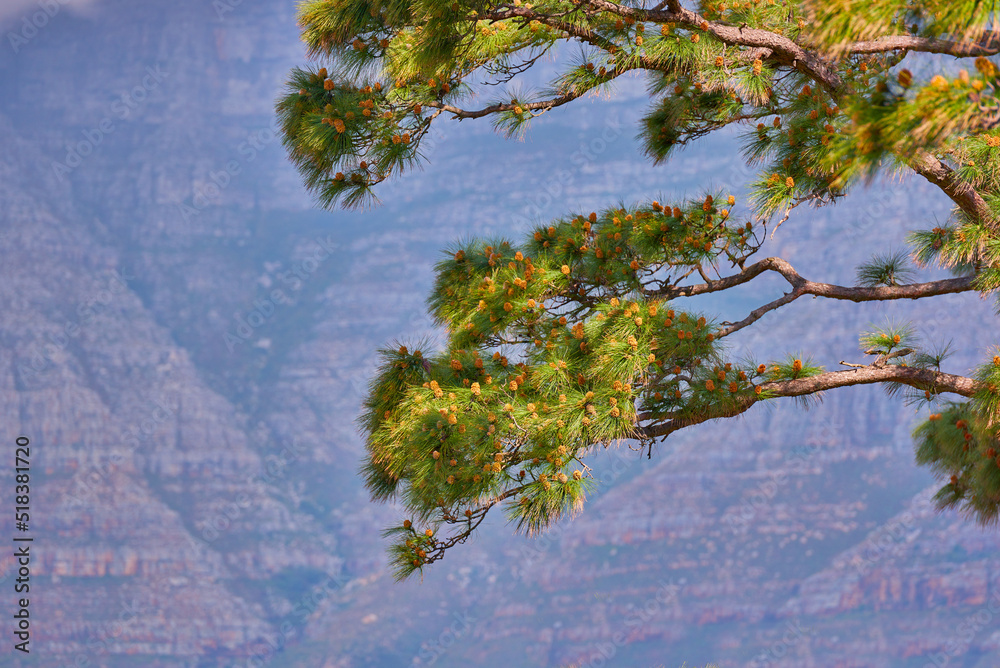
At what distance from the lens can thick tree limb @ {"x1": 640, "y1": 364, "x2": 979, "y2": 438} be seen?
3732mm

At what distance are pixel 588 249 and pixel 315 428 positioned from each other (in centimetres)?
7472

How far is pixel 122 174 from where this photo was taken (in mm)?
84375

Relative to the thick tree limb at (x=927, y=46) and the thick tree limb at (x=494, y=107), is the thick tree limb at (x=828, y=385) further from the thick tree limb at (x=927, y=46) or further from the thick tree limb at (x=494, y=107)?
the thick tree limb at (x=494, y=107)

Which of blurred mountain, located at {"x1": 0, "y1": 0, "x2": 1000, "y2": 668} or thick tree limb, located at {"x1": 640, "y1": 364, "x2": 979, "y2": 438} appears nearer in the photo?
thick tree limb, located at {"x1": 640, "y1": 364, "x2": 979, "y2": 438}

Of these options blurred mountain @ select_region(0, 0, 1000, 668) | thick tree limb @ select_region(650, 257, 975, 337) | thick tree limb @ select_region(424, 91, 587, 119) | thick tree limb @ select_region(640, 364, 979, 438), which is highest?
blurred mountain @ select_region(0, 0, 1000, 668)

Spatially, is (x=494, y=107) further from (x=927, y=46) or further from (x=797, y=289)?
(x=927, y=46)

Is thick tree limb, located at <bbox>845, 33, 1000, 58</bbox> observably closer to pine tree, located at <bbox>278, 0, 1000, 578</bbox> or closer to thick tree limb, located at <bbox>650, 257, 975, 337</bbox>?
pine tree, located at <bbox>278, 0, 1000, 578</bbox>

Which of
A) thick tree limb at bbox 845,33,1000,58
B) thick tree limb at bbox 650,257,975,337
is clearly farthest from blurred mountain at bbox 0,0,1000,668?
thick tree limb at bbox 845,33,1000,58

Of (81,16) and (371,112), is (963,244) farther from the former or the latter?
(81,16)

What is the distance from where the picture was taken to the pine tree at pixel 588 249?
3.46 meters

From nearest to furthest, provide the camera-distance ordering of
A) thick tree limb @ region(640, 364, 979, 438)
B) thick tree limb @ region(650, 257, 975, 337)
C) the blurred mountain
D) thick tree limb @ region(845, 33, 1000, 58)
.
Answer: thick tree limb @ region(845, 33, 1000, 58) → thick tree limb @ region(640, 364, 979, 438) → thick tree limb @ region(650, 257, 975, 337) → the blurred mountain

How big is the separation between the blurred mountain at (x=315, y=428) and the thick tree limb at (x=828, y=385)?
4142cm

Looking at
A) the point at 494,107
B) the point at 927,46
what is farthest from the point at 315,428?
the point at 927,46

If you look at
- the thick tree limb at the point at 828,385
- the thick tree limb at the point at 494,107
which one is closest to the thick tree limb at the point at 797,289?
the thick tree limb at the point at 828,385
